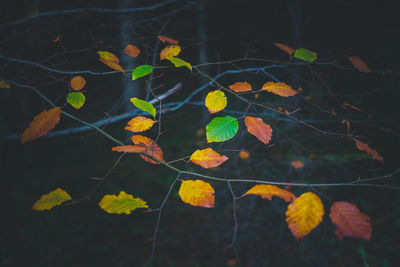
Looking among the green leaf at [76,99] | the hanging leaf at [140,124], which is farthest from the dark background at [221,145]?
the green leaf at [76,99]

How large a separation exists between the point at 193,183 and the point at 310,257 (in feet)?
8.73

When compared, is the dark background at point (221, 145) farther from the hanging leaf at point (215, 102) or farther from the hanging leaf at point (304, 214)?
the hanging leaf at point (215, 102)

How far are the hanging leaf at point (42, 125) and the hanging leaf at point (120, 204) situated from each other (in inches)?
12.8

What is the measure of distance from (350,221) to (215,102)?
639 mm

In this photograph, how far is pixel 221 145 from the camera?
1319 millimetres

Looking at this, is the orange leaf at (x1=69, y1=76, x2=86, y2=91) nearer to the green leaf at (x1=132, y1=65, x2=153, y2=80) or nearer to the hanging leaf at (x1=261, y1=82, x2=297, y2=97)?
the green leaf at (x1=132, y1=65, x2=153, y2=80)

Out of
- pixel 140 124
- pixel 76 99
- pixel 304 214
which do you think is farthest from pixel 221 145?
pixel 76 99

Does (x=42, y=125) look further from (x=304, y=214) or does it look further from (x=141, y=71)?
(x=304, y=214)

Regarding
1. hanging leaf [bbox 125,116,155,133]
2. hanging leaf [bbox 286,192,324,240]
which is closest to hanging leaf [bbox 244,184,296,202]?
hanging leaf [bbox 286,192,324,240]

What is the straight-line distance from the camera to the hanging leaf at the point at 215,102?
883mm

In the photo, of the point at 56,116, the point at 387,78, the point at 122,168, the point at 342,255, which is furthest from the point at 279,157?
the point at 122,168

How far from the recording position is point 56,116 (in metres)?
0.73

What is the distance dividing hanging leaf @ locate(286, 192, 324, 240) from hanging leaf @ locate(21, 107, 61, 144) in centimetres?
86

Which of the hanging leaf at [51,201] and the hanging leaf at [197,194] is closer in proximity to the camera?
the hanging leaf at [197,194]
